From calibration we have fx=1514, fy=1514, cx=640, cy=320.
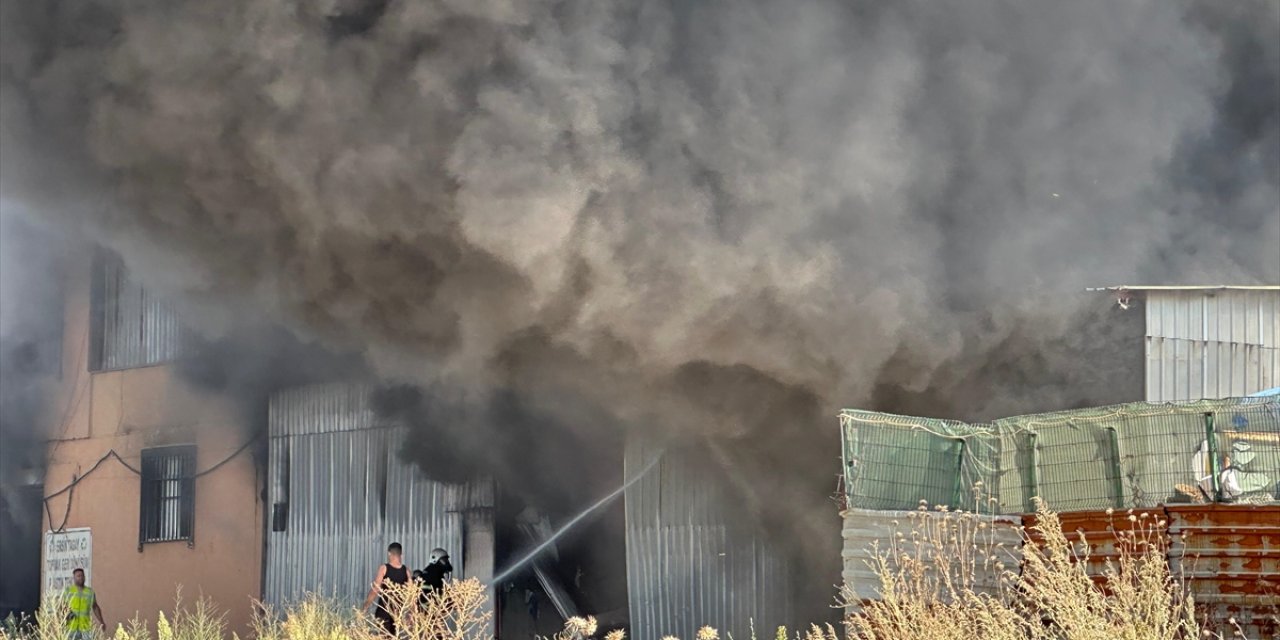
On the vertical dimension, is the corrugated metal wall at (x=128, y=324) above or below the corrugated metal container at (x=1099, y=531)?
above

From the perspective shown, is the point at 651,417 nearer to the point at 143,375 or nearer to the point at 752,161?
the point at 752,161

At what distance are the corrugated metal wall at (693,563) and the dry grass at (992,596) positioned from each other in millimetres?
2557

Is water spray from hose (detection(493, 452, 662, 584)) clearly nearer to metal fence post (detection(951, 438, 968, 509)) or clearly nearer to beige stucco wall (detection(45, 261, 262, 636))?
beige stucco wall (detection(45, 261, 262, 636))

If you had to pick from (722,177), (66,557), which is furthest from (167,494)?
(722,177)

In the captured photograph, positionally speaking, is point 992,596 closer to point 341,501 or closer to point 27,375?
point 341,501

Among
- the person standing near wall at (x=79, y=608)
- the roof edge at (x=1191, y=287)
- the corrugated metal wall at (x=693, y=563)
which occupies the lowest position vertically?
the person standing near wall at (x=79, y=608)

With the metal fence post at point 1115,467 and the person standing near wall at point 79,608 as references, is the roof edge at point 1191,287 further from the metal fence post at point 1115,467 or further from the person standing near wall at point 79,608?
the person standing near wall at point 79,608

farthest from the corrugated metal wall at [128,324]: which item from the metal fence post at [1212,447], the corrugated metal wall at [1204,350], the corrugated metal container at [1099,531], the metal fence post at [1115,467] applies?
the metal fence post at [1212,447]

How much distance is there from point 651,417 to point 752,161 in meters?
2.09

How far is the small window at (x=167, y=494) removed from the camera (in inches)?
630

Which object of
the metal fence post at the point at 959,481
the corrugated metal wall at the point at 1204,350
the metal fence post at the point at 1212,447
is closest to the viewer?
the metal fence post at the point at 1212,447

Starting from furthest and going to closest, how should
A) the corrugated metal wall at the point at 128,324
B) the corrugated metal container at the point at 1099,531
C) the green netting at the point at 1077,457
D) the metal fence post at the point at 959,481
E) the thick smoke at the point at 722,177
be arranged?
the corrugated metal wall at the point at 128,324, the thick smoke at the point at 722,177, the metal fence post at the point at 959,481, the green netting at the point at 1077,457, the corrugated metal container at the point at 1099,531

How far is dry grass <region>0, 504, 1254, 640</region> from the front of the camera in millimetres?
6066

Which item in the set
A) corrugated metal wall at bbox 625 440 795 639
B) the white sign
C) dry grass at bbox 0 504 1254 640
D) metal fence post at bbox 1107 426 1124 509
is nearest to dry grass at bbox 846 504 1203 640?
dry grass at bbox 0 504 1254 640
